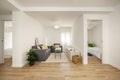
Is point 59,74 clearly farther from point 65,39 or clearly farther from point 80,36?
point 65,39

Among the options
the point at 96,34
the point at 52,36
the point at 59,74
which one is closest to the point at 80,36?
the point at 59,74

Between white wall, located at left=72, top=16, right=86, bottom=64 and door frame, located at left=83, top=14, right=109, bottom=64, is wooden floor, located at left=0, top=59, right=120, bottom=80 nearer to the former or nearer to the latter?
door frame, located at left=83, top=14, right=109, bottom=64

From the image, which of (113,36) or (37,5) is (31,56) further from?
(113,36)

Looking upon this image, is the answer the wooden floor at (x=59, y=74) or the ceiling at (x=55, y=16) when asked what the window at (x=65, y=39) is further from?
the wooden floor at (x=59, y=74)

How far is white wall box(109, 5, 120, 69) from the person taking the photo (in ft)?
13.6

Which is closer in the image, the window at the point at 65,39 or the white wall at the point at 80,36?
the white wall at the point at 80,36

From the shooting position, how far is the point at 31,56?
461cm

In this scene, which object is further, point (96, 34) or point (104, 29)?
point (96, 34)

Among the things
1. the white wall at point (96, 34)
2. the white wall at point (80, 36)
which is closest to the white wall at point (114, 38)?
the white wall at point (80, 36)

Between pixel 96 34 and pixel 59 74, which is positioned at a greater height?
pixel 96 34

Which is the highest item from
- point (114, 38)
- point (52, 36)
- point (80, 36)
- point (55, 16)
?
point (55, 16)

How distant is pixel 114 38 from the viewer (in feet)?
14.5

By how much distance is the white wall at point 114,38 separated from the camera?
13.6 feet

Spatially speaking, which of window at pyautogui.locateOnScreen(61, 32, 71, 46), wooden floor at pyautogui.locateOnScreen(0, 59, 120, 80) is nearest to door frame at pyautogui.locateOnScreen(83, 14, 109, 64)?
wooden floor at pyautogui.locateOnScreen(0, 59, 120, 80)
